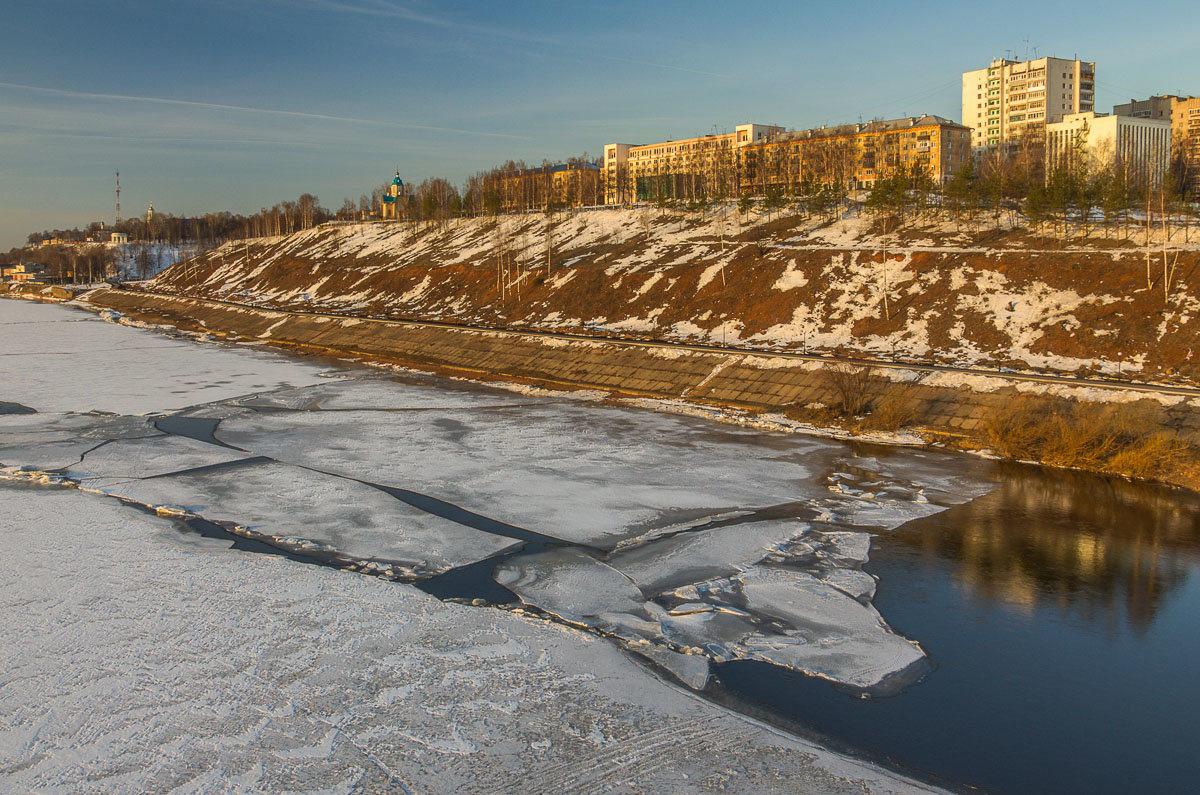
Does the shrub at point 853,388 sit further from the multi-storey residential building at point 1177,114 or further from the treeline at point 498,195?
the multi-storey residential building at point 1177,114

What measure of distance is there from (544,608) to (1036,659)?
841cm

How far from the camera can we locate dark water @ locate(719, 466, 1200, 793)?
440 inches

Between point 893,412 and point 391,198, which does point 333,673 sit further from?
point 391,198

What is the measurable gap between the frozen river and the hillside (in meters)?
13.3

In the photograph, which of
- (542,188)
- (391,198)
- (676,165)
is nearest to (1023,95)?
(676,165)

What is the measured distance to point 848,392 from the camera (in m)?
32.9

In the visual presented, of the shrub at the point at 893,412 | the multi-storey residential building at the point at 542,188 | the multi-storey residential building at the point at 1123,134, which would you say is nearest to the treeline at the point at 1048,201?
the shrub at the point at 893,412

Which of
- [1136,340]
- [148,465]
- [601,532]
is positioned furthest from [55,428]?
[1136,340]

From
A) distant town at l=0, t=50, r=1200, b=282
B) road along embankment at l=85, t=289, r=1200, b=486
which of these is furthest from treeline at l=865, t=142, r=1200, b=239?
road along embankment at l=85, t=289, r=1200, b=486

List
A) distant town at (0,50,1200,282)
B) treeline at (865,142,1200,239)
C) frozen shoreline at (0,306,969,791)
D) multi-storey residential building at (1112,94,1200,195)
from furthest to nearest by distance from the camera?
multi-storey residential building at (1112,94,1200,195), distant town at (0,50,1200,282), treeline at (865,142,1200,239), frozen shoreline at (0,306,969,791)

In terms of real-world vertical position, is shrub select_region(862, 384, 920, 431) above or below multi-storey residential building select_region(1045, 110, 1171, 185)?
below

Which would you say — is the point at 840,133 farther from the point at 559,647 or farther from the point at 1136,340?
the point at 559,647

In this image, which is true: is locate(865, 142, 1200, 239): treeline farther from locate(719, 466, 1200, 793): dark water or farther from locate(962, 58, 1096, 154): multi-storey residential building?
locate(962, 58, 1096, 154): multi-storey residential building

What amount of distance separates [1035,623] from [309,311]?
69.1m
